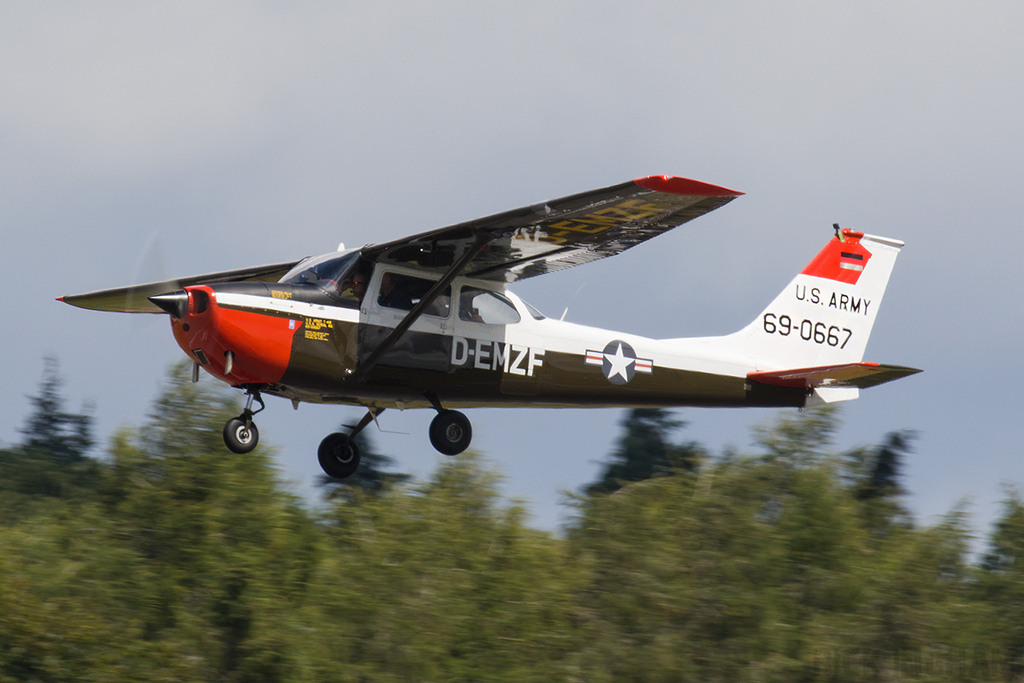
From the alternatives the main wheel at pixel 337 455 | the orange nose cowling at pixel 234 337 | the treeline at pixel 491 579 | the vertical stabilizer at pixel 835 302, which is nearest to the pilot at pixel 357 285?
the orange nose cowling at pixel 234 337

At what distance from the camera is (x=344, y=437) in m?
14.6

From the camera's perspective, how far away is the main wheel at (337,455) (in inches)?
566

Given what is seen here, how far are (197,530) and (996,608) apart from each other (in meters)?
18.5

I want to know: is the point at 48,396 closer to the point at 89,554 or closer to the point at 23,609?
the point at 89,554

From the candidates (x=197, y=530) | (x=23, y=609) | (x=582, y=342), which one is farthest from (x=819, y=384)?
(x=197, y=530)

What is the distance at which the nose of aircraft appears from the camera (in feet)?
39.5

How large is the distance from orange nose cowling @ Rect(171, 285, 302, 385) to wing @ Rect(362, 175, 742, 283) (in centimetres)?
140

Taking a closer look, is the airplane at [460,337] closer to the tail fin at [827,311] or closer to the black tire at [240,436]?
the black tire at [240,436]

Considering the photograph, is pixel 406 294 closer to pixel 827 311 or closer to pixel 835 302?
pixel 827 311

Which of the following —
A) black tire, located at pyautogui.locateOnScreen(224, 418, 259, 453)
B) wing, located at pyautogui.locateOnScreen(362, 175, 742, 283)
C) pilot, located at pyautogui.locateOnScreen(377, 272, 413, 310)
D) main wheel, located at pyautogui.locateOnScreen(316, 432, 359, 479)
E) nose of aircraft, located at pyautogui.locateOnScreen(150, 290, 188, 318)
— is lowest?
main wheel, located at pyautogui.locateOnScreen(316, 432, 359, 479)

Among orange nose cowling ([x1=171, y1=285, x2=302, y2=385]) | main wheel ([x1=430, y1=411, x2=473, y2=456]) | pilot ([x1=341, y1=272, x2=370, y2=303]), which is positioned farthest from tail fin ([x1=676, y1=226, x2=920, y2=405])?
orange nose cowling ([x1=171, y1=285, x2=302, y2=385])

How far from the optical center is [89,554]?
28.5 meters

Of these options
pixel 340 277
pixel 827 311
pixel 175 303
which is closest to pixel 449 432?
pixel 340 277

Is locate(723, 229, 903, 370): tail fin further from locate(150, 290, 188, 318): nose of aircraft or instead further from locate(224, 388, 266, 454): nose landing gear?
locate(150, 290, 188, 318): nose of aircraft
